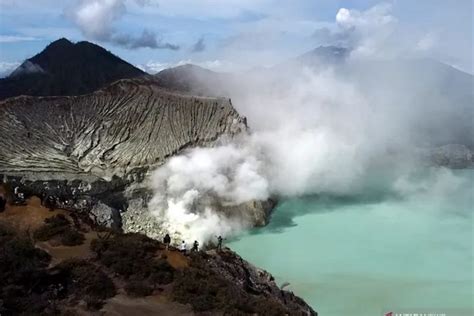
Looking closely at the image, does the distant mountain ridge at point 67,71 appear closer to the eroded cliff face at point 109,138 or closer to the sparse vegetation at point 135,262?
the eroded cliff face at point 109,138

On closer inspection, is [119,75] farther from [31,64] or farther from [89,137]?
[89,137]

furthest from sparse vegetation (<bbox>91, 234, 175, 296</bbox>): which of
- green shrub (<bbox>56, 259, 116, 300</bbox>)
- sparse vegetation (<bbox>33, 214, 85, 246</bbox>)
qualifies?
sparse vegetation (<bbox>33, 214, 85, 246</bbox>)

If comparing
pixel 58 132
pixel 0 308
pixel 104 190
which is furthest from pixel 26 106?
pixel 0 308

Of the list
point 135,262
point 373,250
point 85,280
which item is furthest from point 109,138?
point 85,280

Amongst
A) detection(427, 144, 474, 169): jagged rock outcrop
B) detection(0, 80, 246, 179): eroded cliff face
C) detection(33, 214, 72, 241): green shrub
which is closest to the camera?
detection(33, 214, 72, 241): green shrub

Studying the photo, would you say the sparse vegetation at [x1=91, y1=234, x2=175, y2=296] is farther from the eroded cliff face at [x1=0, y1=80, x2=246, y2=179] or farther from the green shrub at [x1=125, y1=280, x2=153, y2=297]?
the eroded cliff face at [x1=0, y1=80, x2=246, y2=179]
